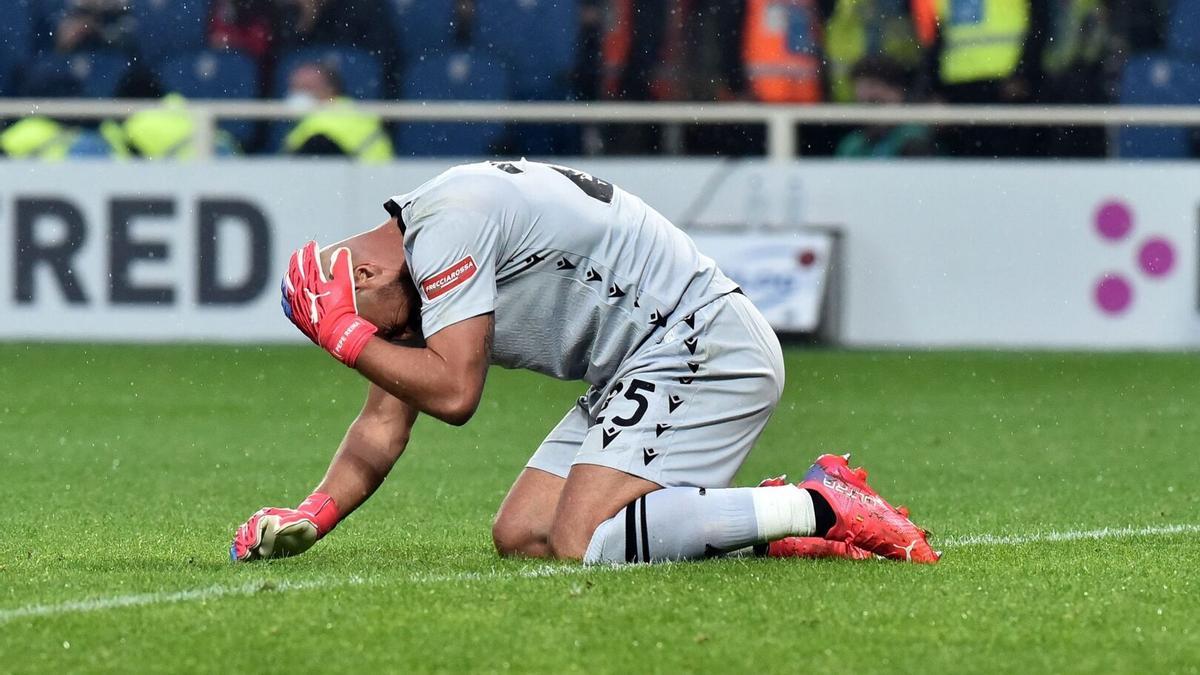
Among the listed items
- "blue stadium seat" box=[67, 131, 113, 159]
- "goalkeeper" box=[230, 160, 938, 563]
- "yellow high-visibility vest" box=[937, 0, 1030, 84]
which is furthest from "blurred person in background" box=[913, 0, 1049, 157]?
"goalkeeper" box=[230, 160, 938, 563]

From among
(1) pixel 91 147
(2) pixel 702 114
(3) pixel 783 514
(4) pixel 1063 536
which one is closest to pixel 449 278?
(3) pixel 783 514

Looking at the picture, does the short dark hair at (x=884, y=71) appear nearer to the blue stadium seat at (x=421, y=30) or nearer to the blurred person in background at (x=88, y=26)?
the blue stadium seat at (x=421, y=30)

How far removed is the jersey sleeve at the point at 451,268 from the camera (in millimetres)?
4633

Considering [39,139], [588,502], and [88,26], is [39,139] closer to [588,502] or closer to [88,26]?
[88,26]

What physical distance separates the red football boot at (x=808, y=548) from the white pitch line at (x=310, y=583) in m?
0.43

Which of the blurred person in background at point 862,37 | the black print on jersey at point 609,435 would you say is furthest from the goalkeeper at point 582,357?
the blurred person in background at point 862,37

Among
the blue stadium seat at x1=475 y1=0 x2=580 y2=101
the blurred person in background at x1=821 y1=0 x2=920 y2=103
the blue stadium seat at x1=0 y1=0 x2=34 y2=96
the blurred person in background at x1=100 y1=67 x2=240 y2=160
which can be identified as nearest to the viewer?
the blurred person in background at x1=100 y1=67 x2=240 y2=160

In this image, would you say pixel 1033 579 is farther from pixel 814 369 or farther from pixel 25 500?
pixel 814 369

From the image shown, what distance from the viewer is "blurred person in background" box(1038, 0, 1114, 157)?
1334 centimetres

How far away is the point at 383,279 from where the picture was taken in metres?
4.83

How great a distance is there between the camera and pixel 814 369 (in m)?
11.0

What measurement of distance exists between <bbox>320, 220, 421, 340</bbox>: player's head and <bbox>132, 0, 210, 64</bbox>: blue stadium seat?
1041 centimetres

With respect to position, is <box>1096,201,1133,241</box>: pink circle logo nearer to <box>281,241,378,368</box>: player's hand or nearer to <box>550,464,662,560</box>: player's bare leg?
<box>550,464,662,560</box>: player's bare leg

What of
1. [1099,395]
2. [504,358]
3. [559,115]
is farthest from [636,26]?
[504,358]
